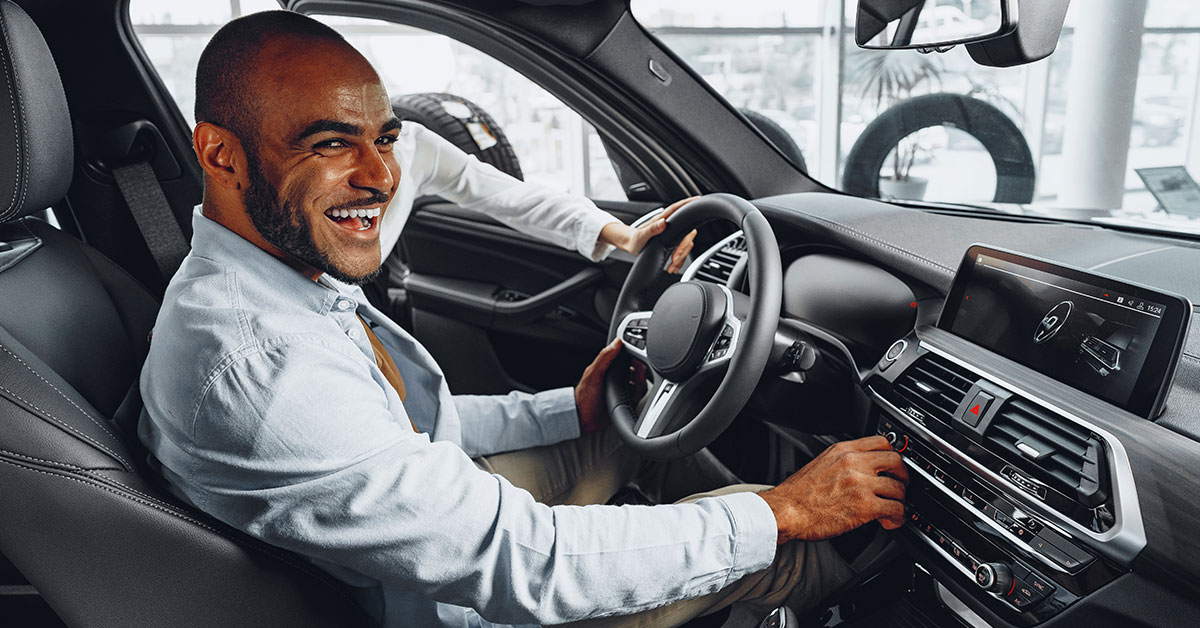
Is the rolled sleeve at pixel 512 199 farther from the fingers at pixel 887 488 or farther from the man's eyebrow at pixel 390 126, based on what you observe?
the fingers at pixel 887 488

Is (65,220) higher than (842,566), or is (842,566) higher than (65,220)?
(65,220)

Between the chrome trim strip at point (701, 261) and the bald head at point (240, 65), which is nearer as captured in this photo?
the bald head at point (240, 65)

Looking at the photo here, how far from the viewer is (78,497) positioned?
942 mm

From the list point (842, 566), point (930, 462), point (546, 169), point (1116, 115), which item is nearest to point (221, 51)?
point (930, 462)

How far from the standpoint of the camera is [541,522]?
3.45 feet

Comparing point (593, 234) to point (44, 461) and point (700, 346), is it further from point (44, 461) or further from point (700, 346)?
point (44, 461)

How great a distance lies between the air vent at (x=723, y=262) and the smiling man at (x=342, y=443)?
0.54 meters

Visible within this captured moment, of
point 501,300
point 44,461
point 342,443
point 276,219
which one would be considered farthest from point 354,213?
point 501,300

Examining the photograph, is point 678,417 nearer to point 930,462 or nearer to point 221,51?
point 930,462

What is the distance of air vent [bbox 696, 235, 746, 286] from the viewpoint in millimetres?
1650

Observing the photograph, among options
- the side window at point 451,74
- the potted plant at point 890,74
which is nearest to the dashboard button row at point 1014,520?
the potted plant at point 890,74

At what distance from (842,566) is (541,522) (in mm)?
612

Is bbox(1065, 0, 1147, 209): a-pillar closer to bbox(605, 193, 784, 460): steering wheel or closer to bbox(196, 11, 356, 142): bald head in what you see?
bbox(605, 193, 784, 460): steering wheel

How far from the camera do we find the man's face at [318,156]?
3.57 feet
